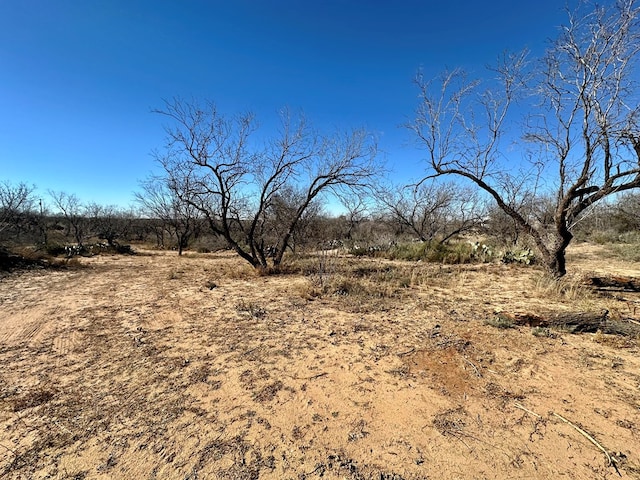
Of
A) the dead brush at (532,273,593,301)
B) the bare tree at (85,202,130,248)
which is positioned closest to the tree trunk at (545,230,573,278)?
the dead brush at (532,273,593,301)

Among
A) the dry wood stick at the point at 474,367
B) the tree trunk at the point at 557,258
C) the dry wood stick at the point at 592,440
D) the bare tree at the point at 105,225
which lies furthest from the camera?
the bare tree at the point at 105,225

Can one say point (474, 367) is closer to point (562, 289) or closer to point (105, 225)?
point (562, 289)

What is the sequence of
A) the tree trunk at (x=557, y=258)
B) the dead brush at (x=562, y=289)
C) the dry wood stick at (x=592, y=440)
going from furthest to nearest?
the tree trunk at (x=557, y=258) < the dead brush at (x=562, y=289) < the dry wood stick at (x=592, y=440)

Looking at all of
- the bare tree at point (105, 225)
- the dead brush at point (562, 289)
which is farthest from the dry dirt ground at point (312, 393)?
the bare tree at point (105, 225)

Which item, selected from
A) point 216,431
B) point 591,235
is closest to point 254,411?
point 216,431

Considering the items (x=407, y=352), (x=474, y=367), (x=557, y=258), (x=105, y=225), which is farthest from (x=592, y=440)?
(x=105, y=225)

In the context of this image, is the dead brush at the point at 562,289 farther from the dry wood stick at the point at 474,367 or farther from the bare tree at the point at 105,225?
the bare tree at the point at 105,225

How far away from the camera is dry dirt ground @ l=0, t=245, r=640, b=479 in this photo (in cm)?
205

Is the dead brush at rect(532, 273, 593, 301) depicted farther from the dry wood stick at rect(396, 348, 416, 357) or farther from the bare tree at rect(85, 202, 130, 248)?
the bare tree at rect(85, 202, 130, 248)

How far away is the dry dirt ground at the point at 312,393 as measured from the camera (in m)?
2.05

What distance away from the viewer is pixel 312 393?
9.38 feet

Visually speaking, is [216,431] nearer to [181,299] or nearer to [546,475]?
[546,475]

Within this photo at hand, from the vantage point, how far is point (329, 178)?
9.03 meters

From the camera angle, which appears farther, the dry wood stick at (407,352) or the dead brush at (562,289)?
the dead brush at (562,289)
